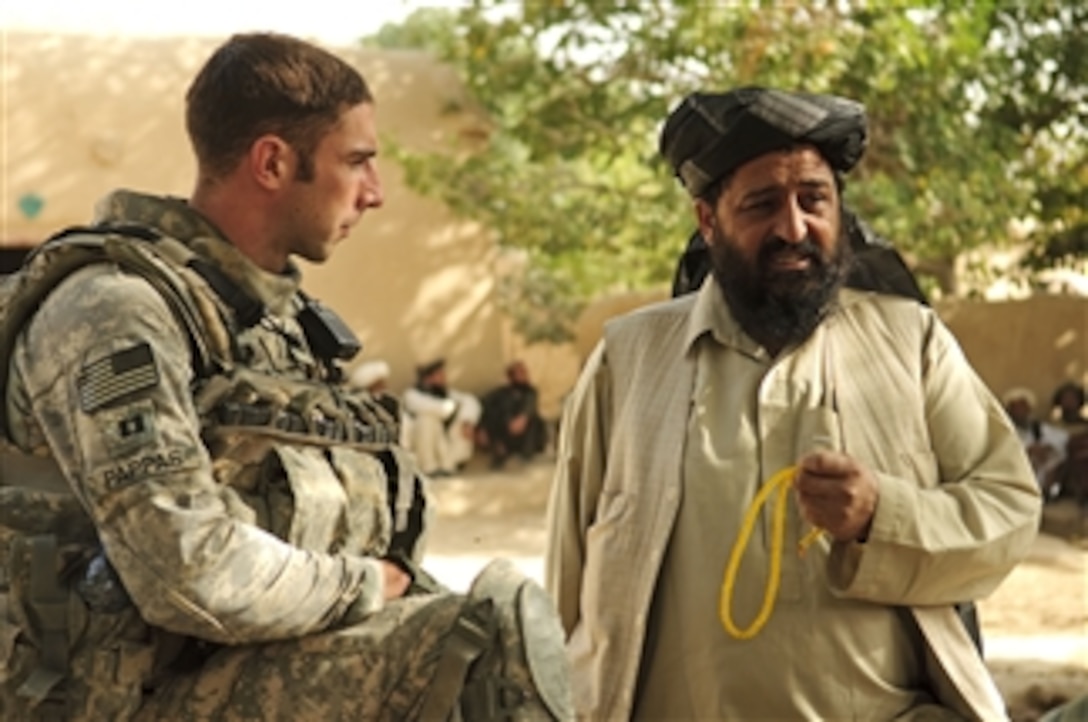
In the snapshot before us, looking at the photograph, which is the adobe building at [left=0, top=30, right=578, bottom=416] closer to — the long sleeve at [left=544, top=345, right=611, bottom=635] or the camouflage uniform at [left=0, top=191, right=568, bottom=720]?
the long sleeve at [left=544, top=345, right=611, bottom=635]

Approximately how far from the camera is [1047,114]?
11.3m

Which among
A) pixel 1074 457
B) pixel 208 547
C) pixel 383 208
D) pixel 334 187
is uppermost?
pixel 334 187

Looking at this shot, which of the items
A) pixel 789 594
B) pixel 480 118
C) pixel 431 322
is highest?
pixel 789 594

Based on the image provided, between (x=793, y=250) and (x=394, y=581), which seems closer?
(x=394, y=581)

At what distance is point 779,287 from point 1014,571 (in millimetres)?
6364

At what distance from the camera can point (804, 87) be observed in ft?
33.1

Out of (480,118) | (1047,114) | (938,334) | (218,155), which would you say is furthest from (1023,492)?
(480,118)

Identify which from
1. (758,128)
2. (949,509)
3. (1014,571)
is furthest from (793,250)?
(1014,571)

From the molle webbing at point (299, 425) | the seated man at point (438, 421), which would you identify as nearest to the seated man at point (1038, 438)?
the seated man at point (438, 421)

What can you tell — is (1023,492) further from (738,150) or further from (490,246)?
(490,246)

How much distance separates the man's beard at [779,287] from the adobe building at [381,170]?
8922mm

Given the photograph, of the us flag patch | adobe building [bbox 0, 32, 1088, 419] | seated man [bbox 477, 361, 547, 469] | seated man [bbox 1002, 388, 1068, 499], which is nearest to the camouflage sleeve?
the us flag patch

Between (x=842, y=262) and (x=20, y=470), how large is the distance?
1510mm

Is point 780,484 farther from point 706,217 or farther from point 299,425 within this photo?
point 299,425
